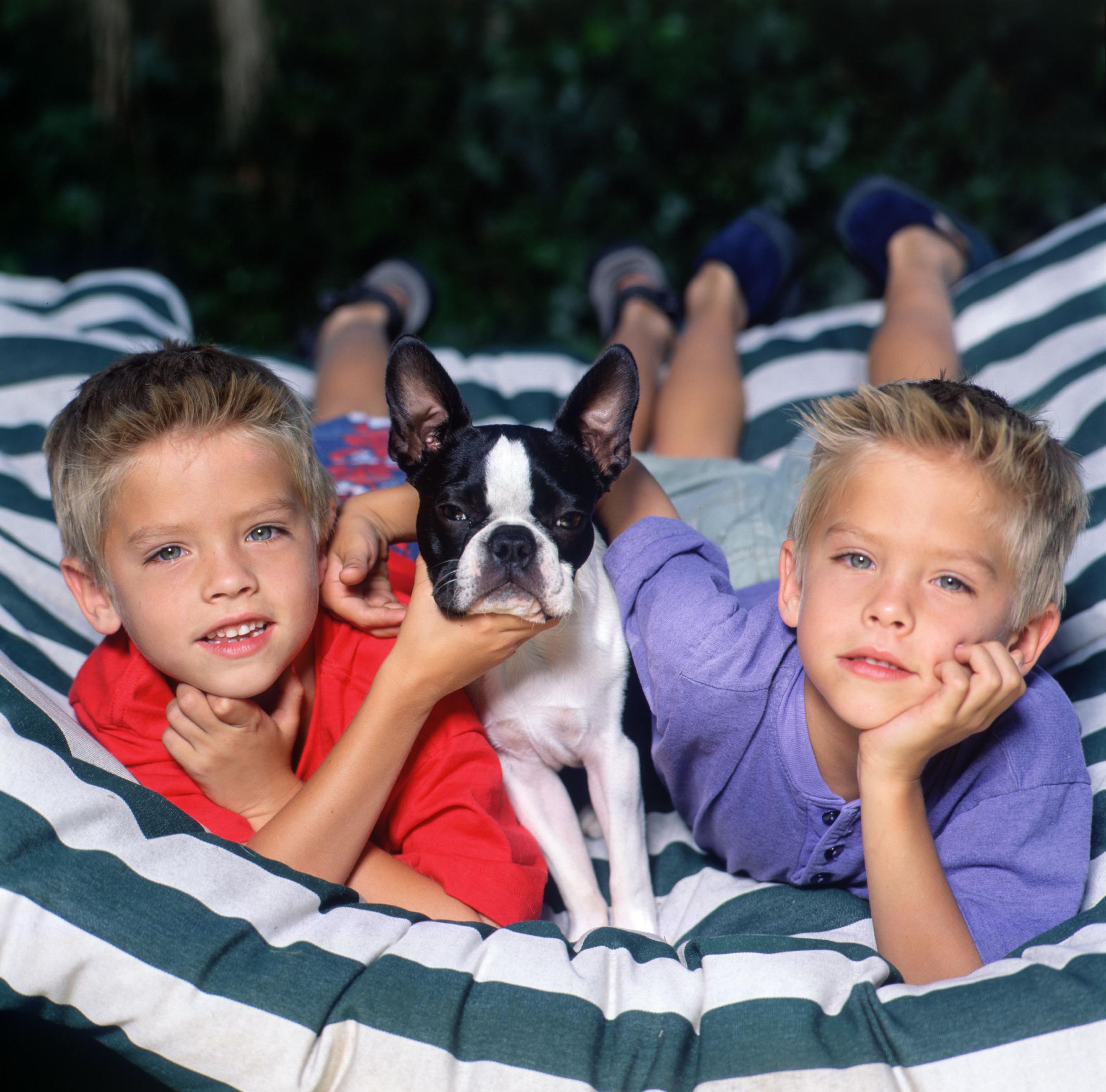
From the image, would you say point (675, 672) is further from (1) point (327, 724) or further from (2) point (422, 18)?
(2) point (422, 18)

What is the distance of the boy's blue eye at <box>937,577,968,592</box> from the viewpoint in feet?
4.73

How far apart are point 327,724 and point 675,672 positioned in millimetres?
621

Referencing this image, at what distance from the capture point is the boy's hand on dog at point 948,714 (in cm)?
136

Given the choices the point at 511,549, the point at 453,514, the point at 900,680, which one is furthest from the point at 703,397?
the point at 900,680

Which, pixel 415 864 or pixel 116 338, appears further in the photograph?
pixel 116 338

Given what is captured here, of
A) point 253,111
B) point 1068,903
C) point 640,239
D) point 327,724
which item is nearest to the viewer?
point 1068,903

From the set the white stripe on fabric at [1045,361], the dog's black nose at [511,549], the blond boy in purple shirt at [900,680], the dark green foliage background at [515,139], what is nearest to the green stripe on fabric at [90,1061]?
the dog's black nose at [511,549]

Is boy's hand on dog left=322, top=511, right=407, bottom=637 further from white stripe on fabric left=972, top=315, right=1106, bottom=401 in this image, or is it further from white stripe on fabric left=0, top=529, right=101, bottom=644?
white stripe on fabric left=972, top=315, right=1106, bottom=401

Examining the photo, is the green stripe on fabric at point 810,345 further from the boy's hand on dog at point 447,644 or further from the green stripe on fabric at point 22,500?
the green stripe on fabric at point 22,500

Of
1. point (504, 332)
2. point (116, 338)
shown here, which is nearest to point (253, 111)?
point (504, 332)

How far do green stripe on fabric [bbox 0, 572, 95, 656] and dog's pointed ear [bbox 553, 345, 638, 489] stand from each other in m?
1.08

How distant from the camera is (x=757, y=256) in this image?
3322 mm

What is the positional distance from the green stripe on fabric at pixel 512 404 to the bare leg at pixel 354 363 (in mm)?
249

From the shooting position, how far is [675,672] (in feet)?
5.54
